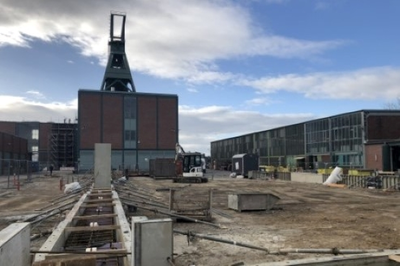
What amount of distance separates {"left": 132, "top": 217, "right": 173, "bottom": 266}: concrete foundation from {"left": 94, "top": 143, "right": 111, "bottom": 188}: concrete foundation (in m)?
14.2

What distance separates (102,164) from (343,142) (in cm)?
4296

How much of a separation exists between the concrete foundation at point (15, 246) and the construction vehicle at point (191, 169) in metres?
38.2

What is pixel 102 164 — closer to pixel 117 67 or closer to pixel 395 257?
pixel 395 257

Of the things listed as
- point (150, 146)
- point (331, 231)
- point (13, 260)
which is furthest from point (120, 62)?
point (13, 260)

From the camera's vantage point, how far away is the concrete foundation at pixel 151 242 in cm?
550

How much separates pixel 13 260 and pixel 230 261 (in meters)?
5.12

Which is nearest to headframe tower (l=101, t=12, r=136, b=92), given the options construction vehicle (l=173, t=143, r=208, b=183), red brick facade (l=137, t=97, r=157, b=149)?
red brick facade (l=137, t=97, r=157, b=149)

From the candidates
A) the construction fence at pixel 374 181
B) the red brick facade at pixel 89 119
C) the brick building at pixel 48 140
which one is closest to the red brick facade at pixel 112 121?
the red brick facade at pixel 89 119

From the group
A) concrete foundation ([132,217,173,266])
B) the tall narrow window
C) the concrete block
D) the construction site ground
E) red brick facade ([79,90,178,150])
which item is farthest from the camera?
the tall narrow window

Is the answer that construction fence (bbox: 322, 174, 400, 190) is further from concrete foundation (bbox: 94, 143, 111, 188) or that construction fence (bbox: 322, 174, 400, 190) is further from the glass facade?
concrete foundation (bbox: 94, 143, 111, 188)

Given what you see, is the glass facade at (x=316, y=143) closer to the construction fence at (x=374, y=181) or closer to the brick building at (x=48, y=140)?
the construction fence at (x=374, y=181)

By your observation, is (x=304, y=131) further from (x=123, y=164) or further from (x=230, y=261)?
(x=230, y=261)

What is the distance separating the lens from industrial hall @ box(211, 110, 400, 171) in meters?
46.6

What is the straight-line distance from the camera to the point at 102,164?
1947cm
